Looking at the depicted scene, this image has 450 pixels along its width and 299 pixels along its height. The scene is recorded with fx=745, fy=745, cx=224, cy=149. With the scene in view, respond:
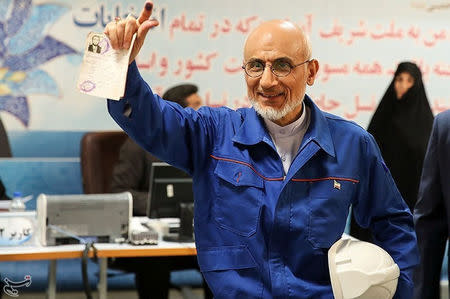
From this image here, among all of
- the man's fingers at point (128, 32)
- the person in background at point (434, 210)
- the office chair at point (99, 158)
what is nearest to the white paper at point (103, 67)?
the man's fingers at point (128, 32)

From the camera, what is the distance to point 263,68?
211 centimetres

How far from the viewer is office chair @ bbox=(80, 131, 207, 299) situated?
18.2ft

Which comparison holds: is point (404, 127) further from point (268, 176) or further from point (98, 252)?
point (268, 176)

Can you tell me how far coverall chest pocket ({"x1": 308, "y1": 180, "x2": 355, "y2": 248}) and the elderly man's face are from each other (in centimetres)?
24

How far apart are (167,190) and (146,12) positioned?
2.61 m

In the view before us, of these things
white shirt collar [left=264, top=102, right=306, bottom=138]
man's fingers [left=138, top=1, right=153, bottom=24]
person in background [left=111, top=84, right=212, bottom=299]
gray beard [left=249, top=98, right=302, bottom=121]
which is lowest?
person in background [left=111, top=84, right=212, bottom=299]

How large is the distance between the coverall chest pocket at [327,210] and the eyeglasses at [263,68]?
331 millimetres

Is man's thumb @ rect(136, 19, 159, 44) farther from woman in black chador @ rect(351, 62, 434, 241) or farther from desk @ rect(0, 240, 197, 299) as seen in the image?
woman in black chador @ rect(351, 62, 434, 241)

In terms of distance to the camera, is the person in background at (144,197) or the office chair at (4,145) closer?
the person in background at (144,197)

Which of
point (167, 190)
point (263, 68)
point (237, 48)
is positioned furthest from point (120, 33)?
point (237, 48)

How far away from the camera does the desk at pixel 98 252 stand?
388 cm

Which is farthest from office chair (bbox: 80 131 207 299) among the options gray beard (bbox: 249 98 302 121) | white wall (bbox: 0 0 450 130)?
gray beard (bbox: 249 98 302 121)

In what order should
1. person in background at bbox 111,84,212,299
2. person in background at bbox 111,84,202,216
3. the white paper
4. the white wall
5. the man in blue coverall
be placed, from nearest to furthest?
the white paper → the man in blue coverall → person in background at bbox 111,84,212,299 → person in background at bbox 111,84,202,216 → the white wall

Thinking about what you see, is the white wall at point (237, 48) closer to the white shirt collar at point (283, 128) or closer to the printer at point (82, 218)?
the printer at point (82, 218)
